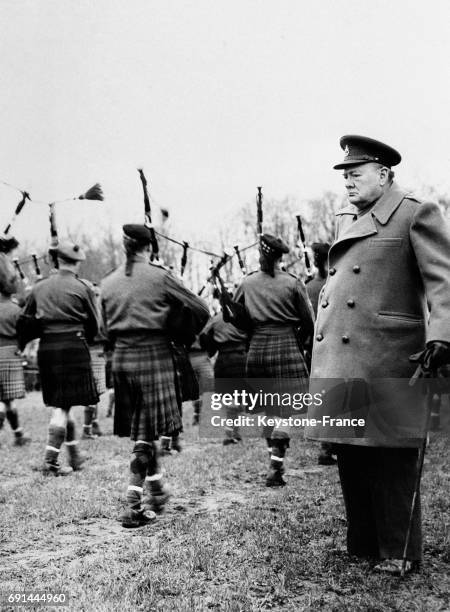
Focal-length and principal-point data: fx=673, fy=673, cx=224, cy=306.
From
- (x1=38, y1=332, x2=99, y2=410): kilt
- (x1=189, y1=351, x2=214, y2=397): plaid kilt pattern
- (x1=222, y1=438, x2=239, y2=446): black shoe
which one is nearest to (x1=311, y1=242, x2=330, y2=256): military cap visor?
(x1=222, y1=438, x2=239, y2=446): black shoe

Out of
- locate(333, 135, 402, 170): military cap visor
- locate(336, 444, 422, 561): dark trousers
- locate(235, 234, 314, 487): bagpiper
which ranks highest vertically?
locate(333, 135, 402, 170): military cap visor

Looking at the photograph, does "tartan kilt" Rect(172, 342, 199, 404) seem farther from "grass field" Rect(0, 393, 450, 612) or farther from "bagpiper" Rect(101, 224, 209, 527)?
"bagpiper" Rect(101, 224, 209, 527)

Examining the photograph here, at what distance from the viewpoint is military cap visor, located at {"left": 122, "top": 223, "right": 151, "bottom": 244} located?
480 cm

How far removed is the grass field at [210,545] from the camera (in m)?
2.98

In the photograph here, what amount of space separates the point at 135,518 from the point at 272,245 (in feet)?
9.52

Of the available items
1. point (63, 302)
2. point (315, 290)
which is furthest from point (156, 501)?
point (315, 290)

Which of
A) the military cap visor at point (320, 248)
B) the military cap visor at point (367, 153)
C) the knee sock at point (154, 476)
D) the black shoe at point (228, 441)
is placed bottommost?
the black shoe at point (228, 441)

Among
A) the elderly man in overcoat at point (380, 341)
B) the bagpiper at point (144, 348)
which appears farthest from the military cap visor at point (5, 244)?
the elderly man in overcoat at point (380, 341)

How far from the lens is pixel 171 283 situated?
4.70m

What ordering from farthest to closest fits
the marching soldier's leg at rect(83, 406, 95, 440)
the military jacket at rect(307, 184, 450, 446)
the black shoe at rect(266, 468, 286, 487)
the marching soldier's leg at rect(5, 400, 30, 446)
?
the marching soldier's leg at rect(83, 406, 95, 440), the marching soldier's leg at rect(5, 400, 30, 446), the black shoe at rect(266, 468, 286, 487), the military jacket at rect(307, 184, 450, 446)

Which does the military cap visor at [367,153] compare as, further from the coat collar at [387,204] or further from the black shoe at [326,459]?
the black shoe at [326,459]

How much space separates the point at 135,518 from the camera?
14.3 feet

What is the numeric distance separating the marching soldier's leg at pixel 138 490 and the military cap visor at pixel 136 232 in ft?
4.67

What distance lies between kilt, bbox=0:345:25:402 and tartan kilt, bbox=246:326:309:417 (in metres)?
3.64
